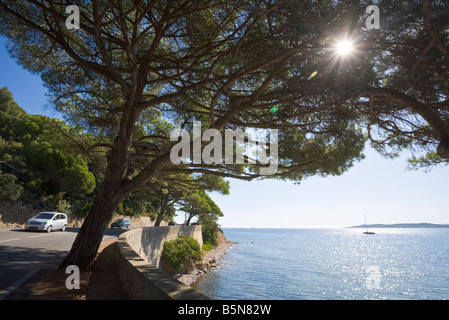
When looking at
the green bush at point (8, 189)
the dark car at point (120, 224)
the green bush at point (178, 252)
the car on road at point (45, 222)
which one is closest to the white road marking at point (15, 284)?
→ the car on road at point (45, 222)

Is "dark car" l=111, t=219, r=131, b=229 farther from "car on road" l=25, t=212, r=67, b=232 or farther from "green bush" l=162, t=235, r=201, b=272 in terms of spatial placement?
"car on road" l=25, t=212, r=67, b=232

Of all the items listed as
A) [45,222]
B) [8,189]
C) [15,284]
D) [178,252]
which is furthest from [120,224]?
[15,284]

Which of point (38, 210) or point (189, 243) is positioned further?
point (189, 243)

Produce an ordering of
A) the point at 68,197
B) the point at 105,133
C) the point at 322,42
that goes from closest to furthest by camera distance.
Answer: the point at 322,42
the point at 105,133
the point at 68,197

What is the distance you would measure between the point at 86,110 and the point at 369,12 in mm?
8034

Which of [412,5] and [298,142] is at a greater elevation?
[412,5]

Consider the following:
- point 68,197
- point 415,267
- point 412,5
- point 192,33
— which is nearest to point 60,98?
point 192,33

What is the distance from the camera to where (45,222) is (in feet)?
47.0

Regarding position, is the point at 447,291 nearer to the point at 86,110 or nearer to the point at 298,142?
the point at 298,142

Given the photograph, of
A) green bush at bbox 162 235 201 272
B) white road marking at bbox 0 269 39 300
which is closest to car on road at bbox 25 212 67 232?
green bush at bbox 162 235 201 272

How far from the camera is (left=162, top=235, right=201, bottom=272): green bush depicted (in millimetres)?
18469

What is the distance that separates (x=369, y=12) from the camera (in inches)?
171

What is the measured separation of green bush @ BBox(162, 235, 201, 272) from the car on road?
659cm

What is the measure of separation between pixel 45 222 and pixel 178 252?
874cm
